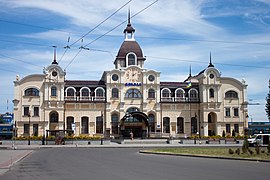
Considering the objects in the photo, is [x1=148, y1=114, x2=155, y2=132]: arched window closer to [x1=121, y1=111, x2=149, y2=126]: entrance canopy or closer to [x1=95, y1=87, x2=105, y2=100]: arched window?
[x1=121, y1=111, x2=149, y2=126]: entrance canopy

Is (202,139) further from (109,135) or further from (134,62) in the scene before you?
(134,62)

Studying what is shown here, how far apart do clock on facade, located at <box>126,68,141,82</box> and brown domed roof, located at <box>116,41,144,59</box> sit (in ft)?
14.5

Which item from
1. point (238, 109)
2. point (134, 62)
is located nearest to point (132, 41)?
point (134, 62)

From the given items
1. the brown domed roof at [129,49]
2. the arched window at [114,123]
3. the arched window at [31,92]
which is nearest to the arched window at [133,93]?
the arched window at [114,123]

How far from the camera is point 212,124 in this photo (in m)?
70.2

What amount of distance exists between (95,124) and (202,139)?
802 inches

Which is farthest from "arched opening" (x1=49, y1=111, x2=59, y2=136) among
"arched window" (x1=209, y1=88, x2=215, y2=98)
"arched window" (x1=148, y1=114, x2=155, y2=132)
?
"arched window" (x1=209, y1=88, x2=215, y2=98)

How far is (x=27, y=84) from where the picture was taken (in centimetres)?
6538

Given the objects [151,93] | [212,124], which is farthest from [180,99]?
[212,124]

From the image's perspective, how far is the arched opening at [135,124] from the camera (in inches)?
2575

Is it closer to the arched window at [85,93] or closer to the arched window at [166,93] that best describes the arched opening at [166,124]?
the arched window at [166,93]

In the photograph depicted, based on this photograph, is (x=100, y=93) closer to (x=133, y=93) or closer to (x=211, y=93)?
(x=133, y=93)

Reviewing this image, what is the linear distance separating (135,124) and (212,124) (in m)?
15.7

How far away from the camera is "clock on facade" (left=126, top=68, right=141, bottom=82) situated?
223 feet
